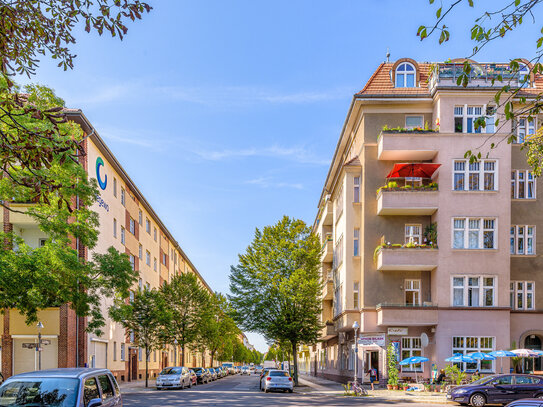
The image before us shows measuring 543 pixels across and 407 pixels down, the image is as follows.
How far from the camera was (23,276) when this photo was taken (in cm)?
2388

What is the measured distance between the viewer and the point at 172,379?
126 ft

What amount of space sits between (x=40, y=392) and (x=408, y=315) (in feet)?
92.7

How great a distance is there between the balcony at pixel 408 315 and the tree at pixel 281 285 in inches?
293

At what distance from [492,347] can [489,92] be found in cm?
1437

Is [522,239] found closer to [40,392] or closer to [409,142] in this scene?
[409,142]

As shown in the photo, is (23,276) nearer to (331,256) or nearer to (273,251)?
(273,251)

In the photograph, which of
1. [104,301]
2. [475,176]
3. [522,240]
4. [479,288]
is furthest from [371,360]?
[104,301]

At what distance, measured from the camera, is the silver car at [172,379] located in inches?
1492

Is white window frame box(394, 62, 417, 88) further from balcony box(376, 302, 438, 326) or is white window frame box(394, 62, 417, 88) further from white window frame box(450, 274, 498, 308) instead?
balcony box(376, 302, 438, 326)

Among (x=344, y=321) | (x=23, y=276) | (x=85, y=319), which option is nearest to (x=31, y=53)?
(x=23, y=276)

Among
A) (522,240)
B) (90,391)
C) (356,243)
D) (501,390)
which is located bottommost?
(501,390)

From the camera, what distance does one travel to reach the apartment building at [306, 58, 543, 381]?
3494cm

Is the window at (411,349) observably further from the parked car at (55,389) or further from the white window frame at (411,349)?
the parked car at (55,389)

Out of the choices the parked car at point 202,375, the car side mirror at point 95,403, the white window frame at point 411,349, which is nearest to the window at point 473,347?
the white window frame at point 411,349
